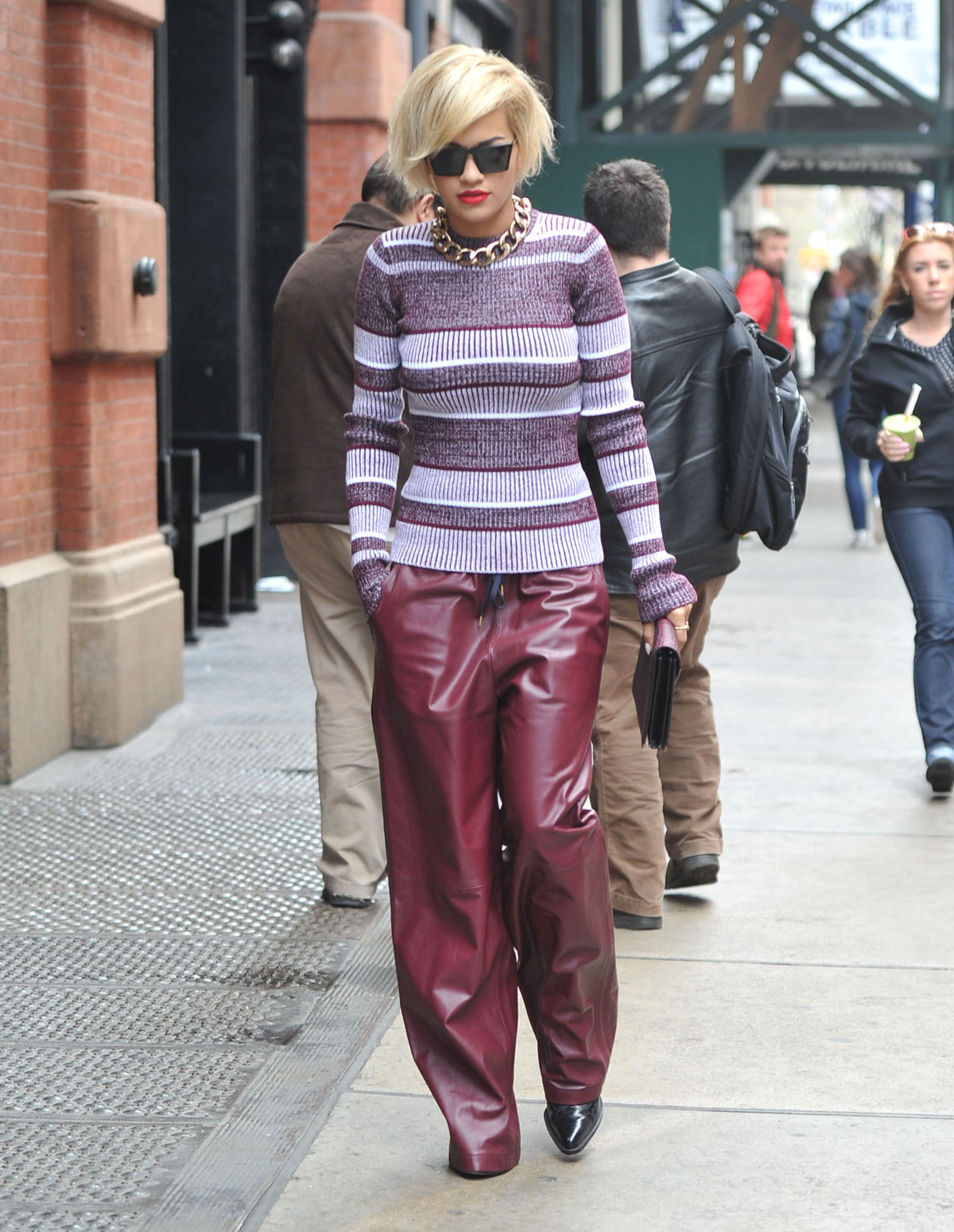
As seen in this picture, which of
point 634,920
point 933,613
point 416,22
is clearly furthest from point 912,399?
point 416,22

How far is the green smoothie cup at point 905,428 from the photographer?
6.50 meters

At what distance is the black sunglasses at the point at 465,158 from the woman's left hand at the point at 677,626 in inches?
33.6

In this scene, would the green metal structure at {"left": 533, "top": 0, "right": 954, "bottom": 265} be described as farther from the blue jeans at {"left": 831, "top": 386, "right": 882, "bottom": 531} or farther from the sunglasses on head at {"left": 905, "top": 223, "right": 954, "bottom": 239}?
the sunglasses on head at {"left": 905, "top": 223, "right": 954, "bottom": 239}

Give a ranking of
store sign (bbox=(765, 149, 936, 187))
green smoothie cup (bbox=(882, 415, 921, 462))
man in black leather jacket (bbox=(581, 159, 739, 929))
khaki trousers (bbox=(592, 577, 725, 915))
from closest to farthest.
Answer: man in black leather jacket (bbox=(581, 159, 739, 929))
khaki trousers (bbox=(592, 577, 725, 915))
green smoothie cup (bbox=(882, 415, 921, 462))
store sign (bbox=(765, 149, 936, 187))

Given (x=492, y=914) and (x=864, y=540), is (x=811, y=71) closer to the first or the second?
(x=864, y=540)

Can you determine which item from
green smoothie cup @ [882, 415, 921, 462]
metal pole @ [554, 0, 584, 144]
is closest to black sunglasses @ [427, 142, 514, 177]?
green smoothie cup @ [882, 415, 921, 462]

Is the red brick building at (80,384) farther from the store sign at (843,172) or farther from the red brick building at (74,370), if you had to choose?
the store sign at (843,172)

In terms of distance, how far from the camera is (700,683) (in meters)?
5.38

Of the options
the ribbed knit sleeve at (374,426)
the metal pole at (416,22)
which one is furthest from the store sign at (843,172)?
the ribbed knit sleeve at (374,426)

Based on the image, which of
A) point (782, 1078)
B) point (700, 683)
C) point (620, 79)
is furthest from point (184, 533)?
point (620, 79)

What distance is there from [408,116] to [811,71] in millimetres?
15705

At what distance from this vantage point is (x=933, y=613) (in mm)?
6652

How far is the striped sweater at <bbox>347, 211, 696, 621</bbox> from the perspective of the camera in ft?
11.0

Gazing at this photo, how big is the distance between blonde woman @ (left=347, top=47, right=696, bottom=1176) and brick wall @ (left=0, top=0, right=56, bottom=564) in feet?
11.5
